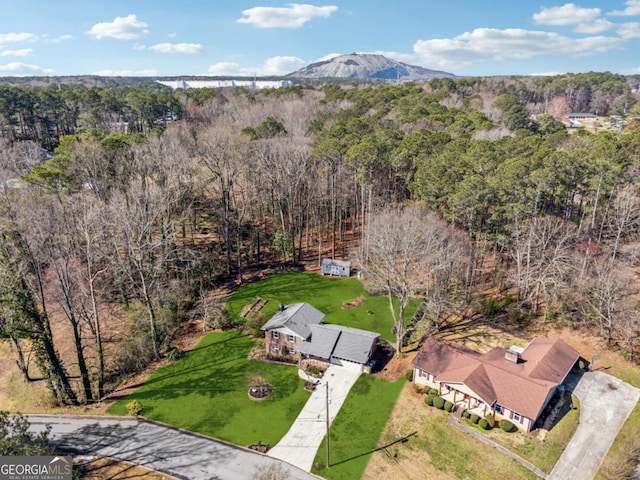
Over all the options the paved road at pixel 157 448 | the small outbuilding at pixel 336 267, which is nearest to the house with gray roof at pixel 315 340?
the paved road at pixel 157 448

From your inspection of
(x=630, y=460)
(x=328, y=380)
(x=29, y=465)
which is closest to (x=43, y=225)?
(x=29, y=465)

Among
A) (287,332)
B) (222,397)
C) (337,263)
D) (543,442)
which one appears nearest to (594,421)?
(543,442)

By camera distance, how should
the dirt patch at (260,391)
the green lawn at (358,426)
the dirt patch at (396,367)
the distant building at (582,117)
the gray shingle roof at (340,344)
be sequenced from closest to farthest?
the green lawn at (358,426), the dirt patch at (260,391), the dirt patch at (396,367), the gray shingle roof at (340,344), the distant building at (582,117)

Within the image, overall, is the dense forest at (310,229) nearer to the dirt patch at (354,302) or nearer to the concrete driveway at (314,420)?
the dirt patch at (354,302)

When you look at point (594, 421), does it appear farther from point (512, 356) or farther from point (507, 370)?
point (512, 356)

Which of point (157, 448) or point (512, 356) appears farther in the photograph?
point (512, 356)

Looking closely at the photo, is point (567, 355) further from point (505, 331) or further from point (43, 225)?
point (43, 225)

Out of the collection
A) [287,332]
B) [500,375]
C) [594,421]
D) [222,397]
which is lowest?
[222,397]
